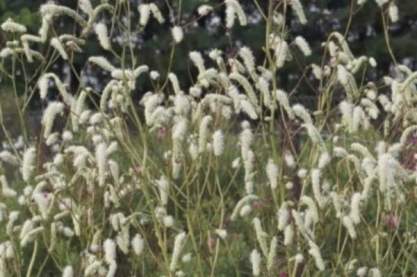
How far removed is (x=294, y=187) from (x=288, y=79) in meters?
9.03

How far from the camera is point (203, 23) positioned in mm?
13055

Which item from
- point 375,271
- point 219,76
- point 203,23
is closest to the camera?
point 375,271

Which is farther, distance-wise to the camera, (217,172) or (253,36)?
(253,36)

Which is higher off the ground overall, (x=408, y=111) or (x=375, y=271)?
(x=408, y=111)

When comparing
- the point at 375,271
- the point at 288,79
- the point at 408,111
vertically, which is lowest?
the point at 288,79

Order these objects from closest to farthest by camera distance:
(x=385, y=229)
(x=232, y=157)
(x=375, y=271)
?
(x=375, y=271), (x=385, y=229), (x=232, y=157)

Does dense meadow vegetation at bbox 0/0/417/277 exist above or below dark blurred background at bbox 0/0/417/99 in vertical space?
above

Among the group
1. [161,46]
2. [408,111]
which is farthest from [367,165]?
[161,46]

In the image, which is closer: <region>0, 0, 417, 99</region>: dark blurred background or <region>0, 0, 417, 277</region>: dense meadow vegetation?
<region>0, 0, 417, 277</region>: dense meadow vegetation

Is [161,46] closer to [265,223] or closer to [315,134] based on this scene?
[265,223]

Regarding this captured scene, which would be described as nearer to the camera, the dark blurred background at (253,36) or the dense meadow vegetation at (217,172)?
the dense meadow vegetation at (217,172)

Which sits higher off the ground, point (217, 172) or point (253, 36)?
point (217, 172)

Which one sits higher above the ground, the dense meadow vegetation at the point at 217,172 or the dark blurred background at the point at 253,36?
the dense meadow vegetation at the point at 217,172

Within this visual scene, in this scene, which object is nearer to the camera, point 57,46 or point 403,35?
point 57,46
